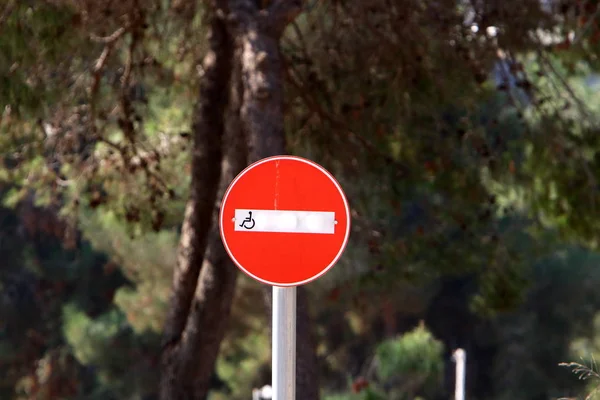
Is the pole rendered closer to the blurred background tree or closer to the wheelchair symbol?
the wheelchair symbol

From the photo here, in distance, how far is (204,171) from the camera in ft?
26.6

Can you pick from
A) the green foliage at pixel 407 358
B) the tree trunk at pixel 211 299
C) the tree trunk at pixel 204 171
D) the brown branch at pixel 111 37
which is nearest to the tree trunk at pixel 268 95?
the tree trunk at pixel 211 299

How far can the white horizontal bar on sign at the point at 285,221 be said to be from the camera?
3.87 meters

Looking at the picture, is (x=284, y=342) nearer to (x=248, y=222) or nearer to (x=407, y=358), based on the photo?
(x=248, y=222)

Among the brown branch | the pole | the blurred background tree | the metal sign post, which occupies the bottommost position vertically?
the pole

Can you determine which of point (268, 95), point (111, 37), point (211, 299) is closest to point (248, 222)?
point (268, 95)

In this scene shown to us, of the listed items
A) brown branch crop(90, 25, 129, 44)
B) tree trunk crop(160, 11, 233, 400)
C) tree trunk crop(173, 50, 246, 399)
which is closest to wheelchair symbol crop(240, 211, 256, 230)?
tree trunk crop(173, 50, 246, 399)

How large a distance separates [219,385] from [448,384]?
657cm

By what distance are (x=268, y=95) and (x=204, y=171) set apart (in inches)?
58.7

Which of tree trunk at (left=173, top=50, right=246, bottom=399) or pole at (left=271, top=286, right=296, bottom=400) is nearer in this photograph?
pole at (left=271, top=286, right=296, bottom=400)

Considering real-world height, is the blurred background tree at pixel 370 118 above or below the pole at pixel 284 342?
above

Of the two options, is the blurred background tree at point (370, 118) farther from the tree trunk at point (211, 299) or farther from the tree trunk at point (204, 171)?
the tree trunk at point (211, 299)

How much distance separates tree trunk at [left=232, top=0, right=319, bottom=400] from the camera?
Answer: 660 cm

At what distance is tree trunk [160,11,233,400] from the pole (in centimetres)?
415
